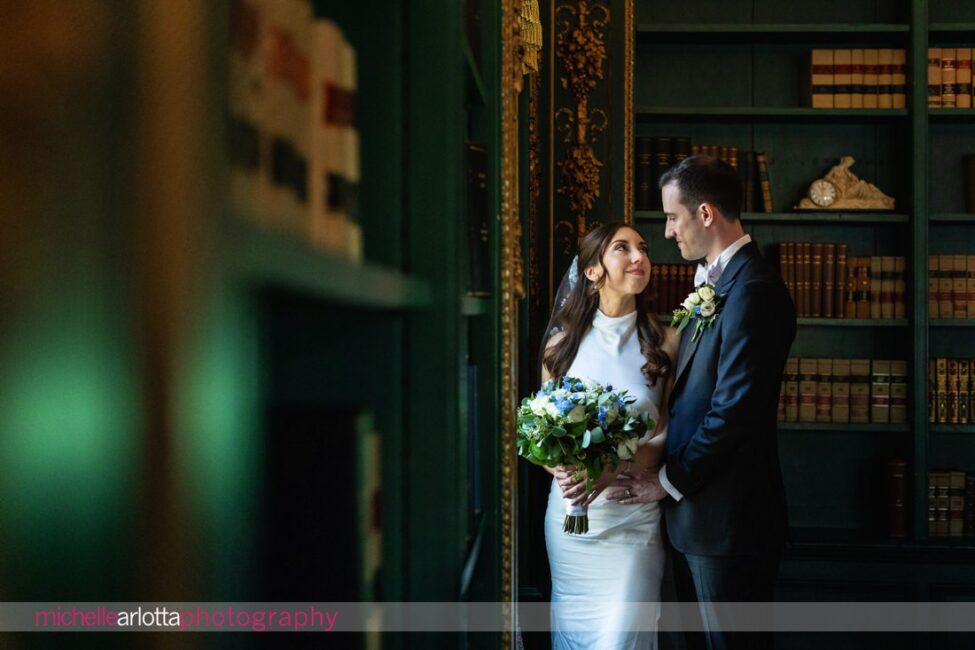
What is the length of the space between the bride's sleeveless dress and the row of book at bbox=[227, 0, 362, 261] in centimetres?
224

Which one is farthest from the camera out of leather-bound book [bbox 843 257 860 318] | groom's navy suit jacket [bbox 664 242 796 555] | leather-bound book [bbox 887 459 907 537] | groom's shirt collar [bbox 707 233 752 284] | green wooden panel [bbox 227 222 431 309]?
leather-bound book [bbox 843 257 860 318]

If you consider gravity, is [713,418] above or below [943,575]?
above

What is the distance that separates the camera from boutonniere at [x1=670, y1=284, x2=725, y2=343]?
2.69 meters

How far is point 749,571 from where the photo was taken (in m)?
2.62

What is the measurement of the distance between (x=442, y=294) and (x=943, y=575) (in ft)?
12.3

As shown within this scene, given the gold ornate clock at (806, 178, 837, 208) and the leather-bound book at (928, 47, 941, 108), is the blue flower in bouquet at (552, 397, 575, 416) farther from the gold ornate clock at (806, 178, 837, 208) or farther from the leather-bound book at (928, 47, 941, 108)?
the leather-bound book at (928, 47, 941, 108)

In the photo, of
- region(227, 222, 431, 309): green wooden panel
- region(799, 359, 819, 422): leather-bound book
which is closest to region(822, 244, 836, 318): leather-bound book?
region(799, 359, 819, 422): leather-bound book

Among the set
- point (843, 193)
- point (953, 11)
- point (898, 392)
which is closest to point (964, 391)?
point (898, 392)

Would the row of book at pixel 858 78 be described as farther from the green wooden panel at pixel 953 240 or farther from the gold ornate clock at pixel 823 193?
the green wooden panel at pixel 953 240

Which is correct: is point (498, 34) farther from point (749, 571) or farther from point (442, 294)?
point (749, 571)

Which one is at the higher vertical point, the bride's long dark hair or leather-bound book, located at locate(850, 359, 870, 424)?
the bride's long dark hair

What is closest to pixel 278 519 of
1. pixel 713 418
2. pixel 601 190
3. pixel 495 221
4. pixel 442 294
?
pixel 442 294

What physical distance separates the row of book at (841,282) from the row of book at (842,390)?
0.72 feet

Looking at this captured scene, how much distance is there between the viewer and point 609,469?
8.82 feet
